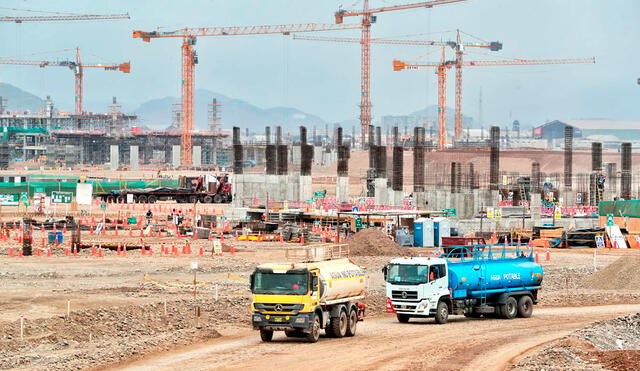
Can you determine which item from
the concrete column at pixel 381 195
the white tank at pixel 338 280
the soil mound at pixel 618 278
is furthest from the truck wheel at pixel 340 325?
the concrete column at pixel 381 195

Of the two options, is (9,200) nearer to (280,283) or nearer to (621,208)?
(621,208)

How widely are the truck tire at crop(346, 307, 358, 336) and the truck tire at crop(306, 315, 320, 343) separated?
1.58 metres

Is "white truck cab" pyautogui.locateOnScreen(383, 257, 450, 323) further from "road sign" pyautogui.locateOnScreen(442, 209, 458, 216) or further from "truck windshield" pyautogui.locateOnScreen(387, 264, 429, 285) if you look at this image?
"road sign" pyautogui.locateOnScreen(442, 209, 458, 216)

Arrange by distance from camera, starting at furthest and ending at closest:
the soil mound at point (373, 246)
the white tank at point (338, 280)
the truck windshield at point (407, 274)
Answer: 1. the soil mound at point (373, 246)
2. the truck windshield at point (407, 274)
3. the white tank at point (338, 280)

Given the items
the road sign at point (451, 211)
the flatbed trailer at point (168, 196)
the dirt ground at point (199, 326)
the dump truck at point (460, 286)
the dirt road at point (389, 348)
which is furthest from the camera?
the flatbed trailer at point (168, 196)

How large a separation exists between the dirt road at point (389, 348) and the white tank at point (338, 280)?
3.85 ft

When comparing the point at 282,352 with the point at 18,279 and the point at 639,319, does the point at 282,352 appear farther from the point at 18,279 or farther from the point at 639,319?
the point at 18,279

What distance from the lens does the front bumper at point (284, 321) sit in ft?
86.2

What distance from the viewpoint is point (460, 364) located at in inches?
945

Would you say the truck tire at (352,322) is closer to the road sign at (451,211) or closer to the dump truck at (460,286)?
the dump truck at (460,286)

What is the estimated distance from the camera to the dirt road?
23.9m

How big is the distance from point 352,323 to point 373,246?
85.1 feet

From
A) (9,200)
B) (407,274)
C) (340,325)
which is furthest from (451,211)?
(340,325)

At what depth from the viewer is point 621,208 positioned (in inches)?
2611
